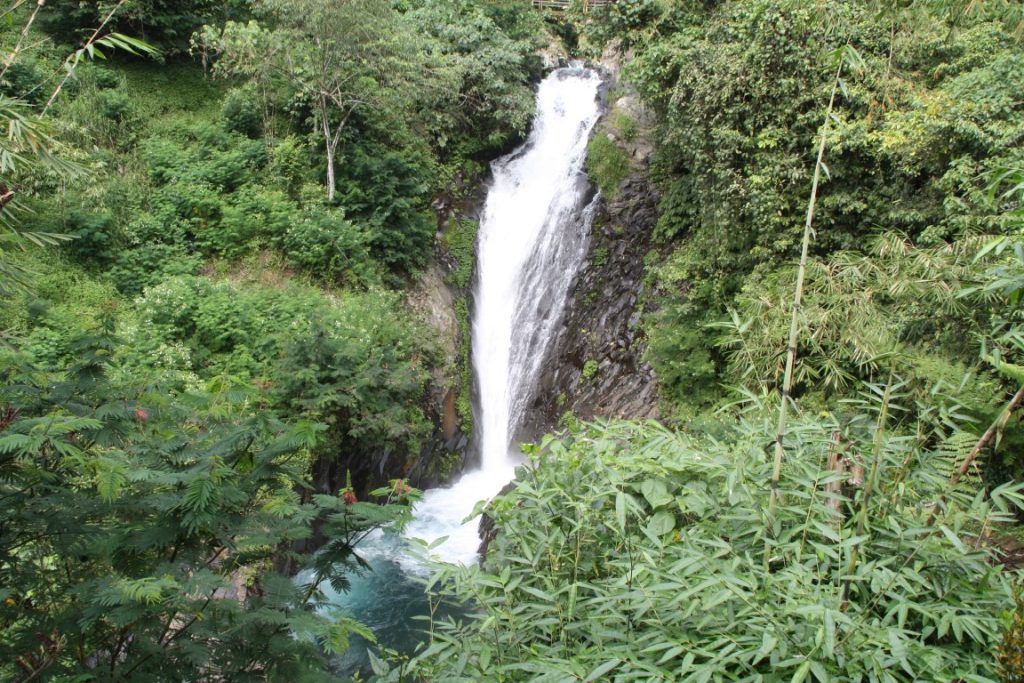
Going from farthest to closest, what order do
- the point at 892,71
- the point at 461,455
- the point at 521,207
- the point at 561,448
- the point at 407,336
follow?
the point at 521,207, the point at 461,455, the point at 407,336, the point at 892,71, the point at 561,448

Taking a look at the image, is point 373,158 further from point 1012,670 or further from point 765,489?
point 1012,670

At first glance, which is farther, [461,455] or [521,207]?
[521,207]

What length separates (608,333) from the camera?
37.4 feet

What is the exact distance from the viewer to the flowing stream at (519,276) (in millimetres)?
11375

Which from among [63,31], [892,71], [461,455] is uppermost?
[63,31]

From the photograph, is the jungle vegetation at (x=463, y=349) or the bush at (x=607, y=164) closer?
the jungle vegetation at (x=463, y=349)

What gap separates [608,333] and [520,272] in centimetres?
248

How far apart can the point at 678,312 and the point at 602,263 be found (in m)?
2.78

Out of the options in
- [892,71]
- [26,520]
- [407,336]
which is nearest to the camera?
[26,520]

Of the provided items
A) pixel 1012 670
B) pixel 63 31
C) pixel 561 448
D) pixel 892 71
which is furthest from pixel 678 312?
pixel 63 31

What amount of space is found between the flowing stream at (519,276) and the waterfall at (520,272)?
2 centimetres

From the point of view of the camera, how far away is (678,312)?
31.7ft

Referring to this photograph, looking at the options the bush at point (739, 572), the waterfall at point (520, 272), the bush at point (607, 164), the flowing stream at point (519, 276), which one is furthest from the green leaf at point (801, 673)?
the bush at point (607, 164)

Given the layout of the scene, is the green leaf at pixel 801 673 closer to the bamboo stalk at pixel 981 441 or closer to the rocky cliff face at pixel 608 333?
the bamboo stalk at pixel 981 441
